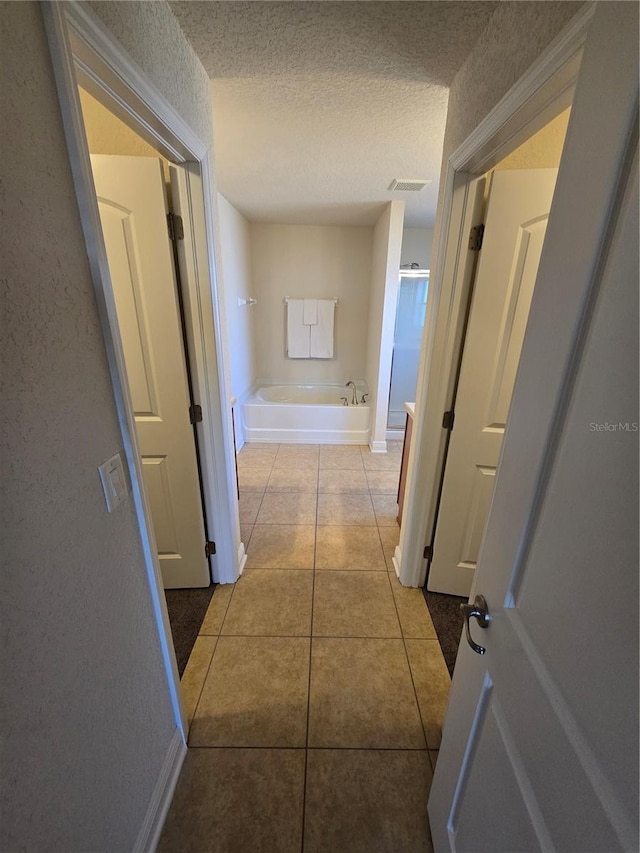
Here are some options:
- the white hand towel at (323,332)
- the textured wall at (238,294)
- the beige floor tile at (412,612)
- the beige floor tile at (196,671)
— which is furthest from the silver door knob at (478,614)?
the white hand towel at (323,332)

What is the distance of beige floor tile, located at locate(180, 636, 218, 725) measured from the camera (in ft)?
4.35

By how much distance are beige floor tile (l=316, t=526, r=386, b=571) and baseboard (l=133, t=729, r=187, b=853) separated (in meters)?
1.06

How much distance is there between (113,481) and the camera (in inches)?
30.5

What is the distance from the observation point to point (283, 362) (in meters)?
4.64

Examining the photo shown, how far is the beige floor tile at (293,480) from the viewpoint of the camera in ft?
9.66

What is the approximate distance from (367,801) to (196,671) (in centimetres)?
81

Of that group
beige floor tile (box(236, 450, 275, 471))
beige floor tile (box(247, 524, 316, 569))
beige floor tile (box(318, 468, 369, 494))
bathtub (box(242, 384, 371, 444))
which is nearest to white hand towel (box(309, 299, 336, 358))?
bathtub (box(242, 384, 371, 444))

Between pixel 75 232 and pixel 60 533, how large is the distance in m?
0.60

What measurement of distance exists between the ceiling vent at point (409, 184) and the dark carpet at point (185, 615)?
10.3 feet

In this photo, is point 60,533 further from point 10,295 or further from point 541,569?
point 541,569

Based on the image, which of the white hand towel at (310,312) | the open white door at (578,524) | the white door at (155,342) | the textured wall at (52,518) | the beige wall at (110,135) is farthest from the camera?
the white hand towel at (310,312)

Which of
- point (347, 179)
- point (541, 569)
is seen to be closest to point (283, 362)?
point (347, 179)

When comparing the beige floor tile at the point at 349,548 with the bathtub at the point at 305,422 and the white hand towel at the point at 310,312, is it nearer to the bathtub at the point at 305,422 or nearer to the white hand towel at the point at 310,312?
the bathtub at the point at 305,422

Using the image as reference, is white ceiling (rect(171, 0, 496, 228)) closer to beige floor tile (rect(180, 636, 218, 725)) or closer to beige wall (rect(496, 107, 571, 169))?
beige wall (rect(496, 107, 571, 169))
